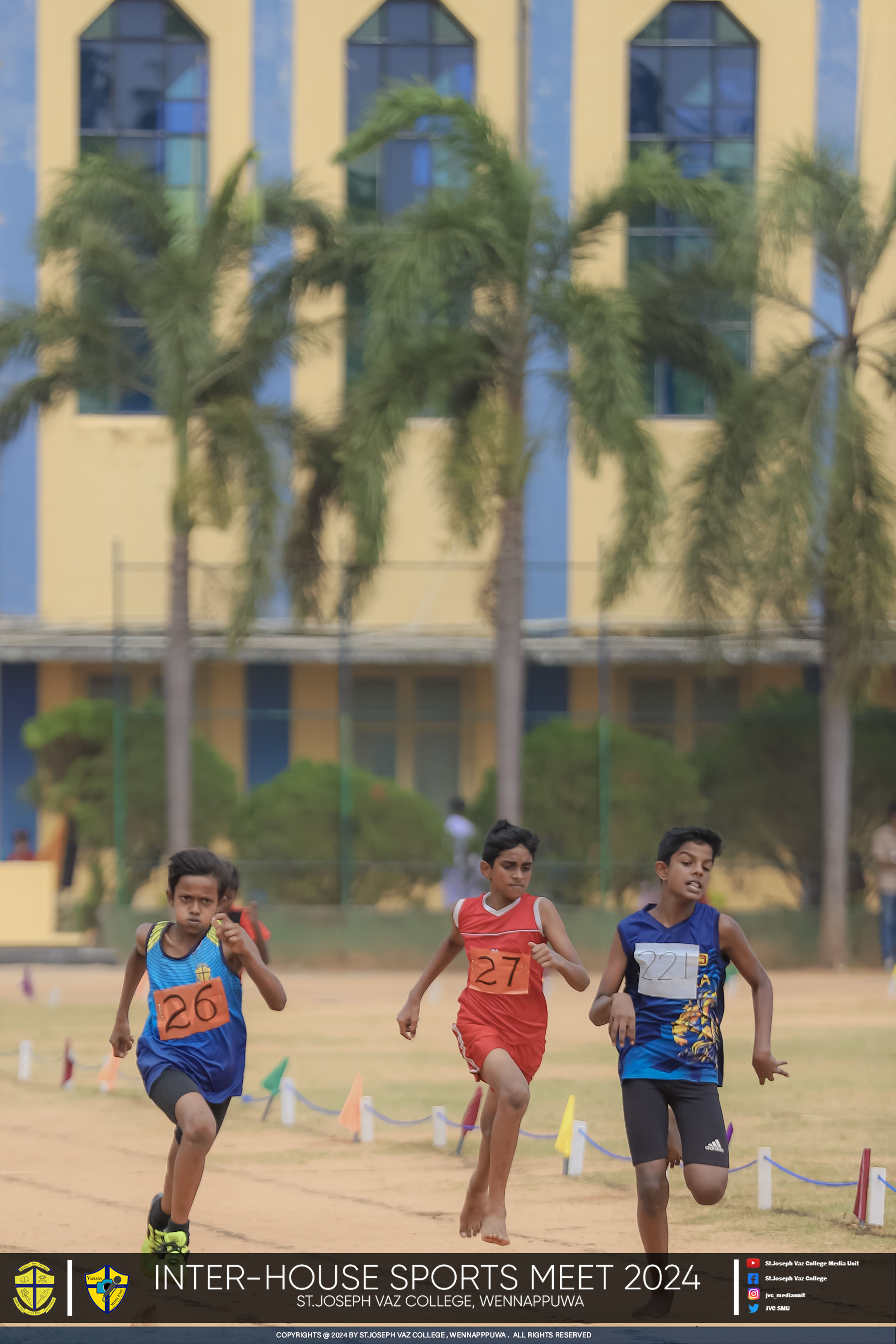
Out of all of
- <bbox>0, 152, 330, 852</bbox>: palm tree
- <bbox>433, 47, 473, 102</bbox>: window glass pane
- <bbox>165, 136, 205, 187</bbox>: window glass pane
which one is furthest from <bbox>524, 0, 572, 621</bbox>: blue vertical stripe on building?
<bbox>0, 152, 330, 852</bbox>: palm tree

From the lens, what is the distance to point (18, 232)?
30172 millimetres

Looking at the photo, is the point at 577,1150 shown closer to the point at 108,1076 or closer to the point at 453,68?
the point at 108,1076

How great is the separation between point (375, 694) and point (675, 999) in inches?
918

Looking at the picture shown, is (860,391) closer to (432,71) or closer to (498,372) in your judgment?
(498,372)

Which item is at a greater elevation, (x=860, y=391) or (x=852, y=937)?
(x=860, y=391)

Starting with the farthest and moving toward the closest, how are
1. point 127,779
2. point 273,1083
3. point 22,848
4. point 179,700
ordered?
point 22,848 < point 127,779 < point 179,700 < point 273,1083

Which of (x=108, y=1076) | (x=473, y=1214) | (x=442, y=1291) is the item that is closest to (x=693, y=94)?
(x=108, y=1076)

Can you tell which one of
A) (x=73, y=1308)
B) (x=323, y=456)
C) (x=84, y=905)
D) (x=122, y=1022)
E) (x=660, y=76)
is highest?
(x=660, y=76)

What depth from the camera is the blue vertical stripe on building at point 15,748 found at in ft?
97.5

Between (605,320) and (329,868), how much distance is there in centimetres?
760

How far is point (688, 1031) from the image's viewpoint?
20.9 feet

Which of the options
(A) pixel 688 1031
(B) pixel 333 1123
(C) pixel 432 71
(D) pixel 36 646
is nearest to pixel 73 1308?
(A) pixel 688 1031

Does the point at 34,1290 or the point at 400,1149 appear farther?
the point at 400,1149

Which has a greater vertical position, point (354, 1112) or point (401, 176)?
point (401, 176)
